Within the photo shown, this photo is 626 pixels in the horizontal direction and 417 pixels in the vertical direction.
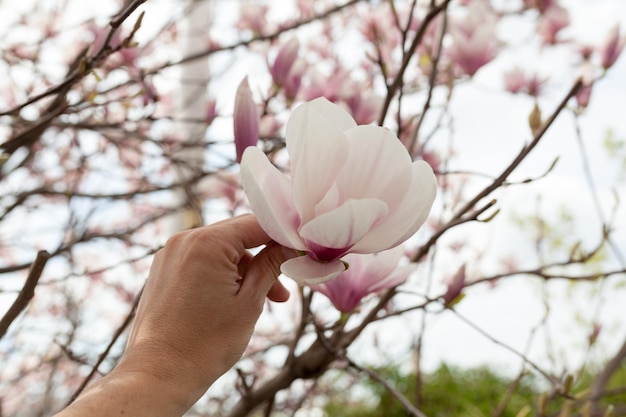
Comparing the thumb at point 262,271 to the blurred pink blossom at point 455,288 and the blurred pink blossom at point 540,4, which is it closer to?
the blurred pink blossom at point 455,288

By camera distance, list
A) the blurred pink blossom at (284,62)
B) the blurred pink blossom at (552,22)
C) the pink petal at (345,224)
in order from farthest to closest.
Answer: the blurred pink blossom at (552,22) < the blurred pink blossom at (284,62) < the pink petal at (345,224)

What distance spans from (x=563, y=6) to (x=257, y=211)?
6.36ft

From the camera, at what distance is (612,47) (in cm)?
117

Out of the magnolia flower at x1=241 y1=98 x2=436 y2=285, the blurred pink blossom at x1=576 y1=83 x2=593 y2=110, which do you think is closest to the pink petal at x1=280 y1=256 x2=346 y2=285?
the magnolia flower at x1=241 y1=98 x2=436 y2=285

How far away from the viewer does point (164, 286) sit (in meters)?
0.61

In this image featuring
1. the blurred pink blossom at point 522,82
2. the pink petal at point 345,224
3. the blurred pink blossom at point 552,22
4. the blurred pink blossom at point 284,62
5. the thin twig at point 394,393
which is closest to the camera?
the pink petal at point 345,224

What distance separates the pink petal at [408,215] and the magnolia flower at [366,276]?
17cm

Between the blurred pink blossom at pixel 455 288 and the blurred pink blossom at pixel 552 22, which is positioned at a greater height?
the blurred pink blossom at pixel 552 22

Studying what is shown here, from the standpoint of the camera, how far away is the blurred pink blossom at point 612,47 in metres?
1.16

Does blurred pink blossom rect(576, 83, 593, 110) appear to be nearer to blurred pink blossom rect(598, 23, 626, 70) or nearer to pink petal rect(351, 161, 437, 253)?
blurred pink blossom rect(598, 23, 626, 70)

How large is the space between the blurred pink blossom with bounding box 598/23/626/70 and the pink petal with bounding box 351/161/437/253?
0.81 m

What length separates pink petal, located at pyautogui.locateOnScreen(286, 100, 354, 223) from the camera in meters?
0.50

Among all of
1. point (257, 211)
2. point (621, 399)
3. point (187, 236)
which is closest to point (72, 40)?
point (187, 236)

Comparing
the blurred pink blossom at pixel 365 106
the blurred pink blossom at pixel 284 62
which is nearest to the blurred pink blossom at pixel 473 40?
the blurred pink blossom at pixel 365 106
